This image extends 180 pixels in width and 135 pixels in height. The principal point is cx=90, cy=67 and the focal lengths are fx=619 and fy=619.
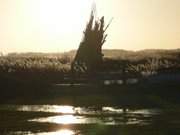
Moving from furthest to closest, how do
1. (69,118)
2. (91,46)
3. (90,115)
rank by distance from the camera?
(91,46), (90,115), (69,118)

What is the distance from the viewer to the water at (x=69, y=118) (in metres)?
24.8

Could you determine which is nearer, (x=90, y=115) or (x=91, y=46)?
(x=90, y=115)

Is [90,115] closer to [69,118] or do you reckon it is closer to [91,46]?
[69,118]

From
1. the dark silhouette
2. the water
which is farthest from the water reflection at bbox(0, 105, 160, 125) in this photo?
the dark silhouette

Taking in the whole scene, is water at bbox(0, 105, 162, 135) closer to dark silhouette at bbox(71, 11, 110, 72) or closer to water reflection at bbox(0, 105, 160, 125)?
water reflection at bbox(0, 105, 160, 125)

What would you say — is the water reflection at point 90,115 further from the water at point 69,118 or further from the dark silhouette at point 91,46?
the dark silhouette at point 91,46

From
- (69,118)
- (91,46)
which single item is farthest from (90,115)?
(91,46)

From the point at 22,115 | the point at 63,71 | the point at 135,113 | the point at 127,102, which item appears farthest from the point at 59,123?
the point at 63,71

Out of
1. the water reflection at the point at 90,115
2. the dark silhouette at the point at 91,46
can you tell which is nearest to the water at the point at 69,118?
the water reflection at the point at 90,115

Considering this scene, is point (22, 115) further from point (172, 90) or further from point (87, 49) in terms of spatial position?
point (87, 49)

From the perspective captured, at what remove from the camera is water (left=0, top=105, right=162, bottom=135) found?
24.8 m

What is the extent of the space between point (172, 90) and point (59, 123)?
1612cm

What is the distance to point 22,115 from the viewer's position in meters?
29.8

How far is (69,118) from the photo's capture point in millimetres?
29297
